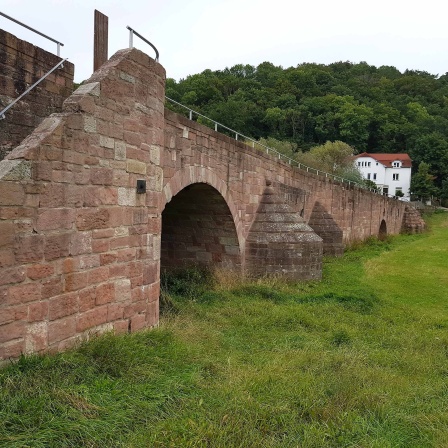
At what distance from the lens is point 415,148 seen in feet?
215

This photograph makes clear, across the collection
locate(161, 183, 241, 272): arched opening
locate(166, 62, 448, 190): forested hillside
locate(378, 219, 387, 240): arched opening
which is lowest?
locate(378, 219, 387, 240): arched opening

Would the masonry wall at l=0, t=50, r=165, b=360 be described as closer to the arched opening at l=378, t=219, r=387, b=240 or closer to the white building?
the arched opening at l=378, t=219, r=387, b=240

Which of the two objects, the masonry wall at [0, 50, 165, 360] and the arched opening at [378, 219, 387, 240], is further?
the arched opening at [378, 219, 387, 240]

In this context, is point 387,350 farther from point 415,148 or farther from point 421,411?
point 415,148

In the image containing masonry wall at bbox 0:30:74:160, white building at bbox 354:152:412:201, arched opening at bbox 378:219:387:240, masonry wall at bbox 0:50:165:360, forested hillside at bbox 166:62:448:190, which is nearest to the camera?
masonry wall at bbox 0:50:165:360

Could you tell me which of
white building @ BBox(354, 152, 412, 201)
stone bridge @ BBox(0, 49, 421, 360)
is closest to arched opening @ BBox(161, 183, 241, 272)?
stone bridge @ BBox(0, 49, 421, 360)

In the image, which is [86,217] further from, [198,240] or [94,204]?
[198,240]

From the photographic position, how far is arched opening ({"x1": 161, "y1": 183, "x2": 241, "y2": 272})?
11.6 metres

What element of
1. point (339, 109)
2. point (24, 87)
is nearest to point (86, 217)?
point (24, 87)

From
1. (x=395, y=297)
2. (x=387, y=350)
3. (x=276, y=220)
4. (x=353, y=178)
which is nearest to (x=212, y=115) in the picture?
(x=353, y=178)

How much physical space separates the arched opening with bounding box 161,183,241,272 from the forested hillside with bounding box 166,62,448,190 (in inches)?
1455

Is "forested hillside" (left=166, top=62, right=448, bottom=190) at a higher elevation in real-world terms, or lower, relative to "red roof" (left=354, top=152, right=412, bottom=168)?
higher

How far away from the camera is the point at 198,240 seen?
1207 cm

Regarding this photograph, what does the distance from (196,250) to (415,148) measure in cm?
6136
